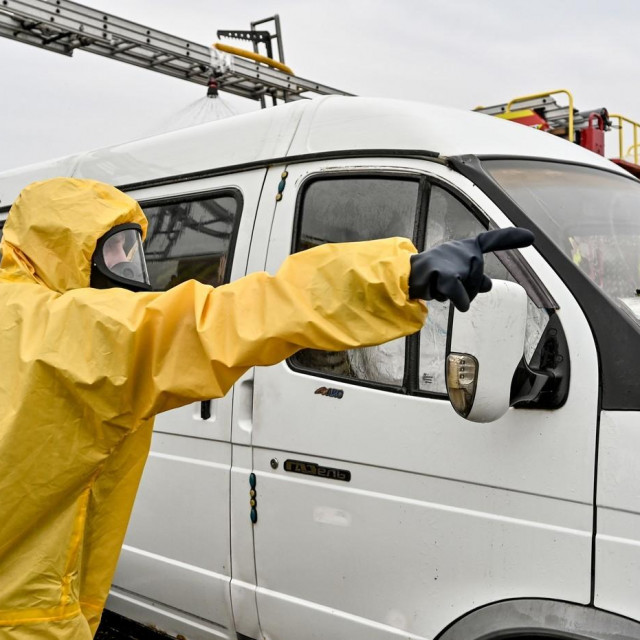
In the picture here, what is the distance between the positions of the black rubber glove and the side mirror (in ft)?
1.25

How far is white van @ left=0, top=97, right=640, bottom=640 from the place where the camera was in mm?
2133

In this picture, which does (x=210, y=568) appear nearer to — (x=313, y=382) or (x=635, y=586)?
(x=313, y=382)

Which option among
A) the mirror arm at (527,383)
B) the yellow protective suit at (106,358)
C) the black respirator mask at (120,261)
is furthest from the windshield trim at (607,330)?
the black respirator mask at (120,261)

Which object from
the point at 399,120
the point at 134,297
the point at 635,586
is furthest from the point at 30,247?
the point at 635,586

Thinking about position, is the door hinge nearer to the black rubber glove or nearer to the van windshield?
the van windshield

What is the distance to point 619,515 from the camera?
2.09 m

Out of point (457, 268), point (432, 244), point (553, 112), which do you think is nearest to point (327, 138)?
point (432, 244)

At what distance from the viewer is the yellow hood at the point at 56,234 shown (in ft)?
6.32

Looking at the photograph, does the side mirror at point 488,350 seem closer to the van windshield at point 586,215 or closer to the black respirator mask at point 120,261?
the van windshield at point 586,215

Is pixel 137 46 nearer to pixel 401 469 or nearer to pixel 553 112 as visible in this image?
pixel 553 112

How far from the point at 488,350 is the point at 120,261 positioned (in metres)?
1.00

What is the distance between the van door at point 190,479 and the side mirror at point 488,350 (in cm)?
118

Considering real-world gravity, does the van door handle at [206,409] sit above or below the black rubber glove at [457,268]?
below

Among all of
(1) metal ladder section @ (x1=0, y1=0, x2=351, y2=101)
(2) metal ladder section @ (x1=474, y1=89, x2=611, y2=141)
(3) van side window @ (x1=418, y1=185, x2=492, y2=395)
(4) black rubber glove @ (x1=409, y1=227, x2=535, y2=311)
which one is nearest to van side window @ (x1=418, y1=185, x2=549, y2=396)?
(3) van side window @ (x1=418, y1=185, x2=492, y2=395)
